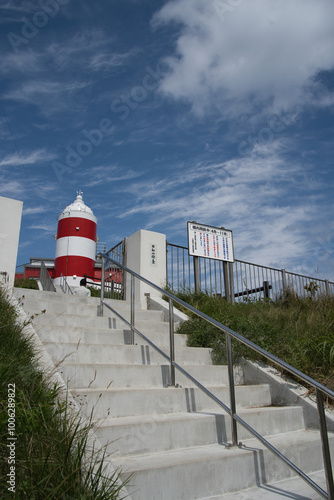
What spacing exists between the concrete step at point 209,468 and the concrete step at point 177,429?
73mm

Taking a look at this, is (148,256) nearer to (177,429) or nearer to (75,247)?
(177,429)

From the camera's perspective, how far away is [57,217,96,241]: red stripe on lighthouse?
71.6 feet

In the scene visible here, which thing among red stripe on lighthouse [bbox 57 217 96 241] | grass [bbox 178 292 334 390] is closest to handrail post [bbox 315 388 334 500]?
grass [bbox 178 292 334 390]

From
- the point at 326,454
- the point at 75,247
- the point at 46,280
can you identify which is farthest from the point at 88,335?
the point at 75,247

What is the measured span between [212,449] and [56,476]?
1.54 metres

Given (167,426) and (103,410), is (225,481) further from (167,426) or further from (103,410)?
(103,410)

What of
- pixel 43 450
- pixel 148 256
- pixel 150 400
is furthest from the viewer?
pixel 148 256

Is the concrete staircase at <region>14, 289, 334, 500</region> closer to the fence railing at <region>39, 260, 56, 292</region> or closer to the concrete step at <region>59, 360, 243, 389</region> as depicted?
the concrete step at <region>59, 360, 243, 389</region>

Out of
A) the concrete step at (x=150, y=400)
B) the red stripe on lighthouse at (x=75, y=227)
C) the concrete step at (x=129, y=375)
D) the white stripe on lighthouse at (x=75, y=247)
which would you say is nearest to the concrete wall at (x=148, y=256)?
the concrete step at (x=129, y=375)

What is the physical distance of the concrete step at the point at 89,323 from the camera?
15.4 feet

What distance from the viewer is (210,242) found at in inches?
363

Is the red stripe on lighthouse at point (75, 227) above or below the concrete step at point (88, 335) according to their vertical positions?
above

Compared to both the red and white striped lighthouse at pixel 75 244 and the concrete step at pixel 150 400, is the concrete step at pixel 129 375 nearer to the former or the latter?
the concrete step at pixel 150 400

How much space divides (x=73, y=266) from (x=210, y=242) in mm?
12743
